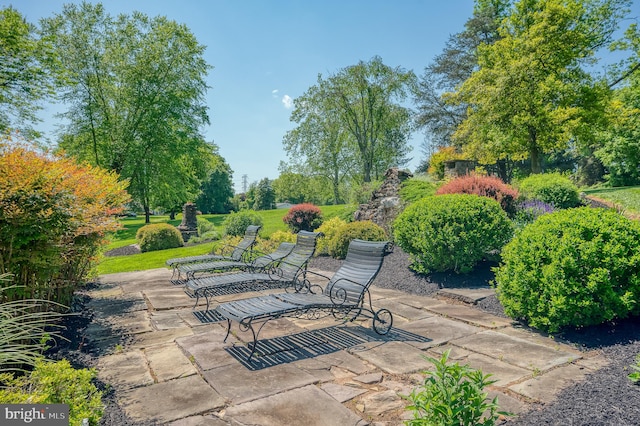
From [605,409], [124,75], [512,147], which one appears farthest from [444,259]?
[124,75]

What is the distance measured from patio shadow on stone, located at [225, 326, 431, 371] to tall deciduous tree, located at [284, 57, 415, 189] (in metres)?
25.6

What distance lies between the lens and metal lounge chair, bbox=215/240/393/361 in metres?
3.74

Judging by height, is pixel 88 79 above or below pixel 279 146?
above

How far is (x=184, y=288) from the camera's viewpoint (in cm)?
673

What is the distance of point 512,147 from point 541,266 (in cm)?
1527

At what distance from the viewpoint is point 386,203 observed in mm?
11344

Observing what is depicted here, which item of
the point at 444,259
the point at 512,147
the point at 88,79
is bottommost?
the point at 444,259

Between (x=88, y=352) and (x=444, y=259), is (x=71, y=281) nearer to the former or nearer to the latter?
Answer: (x=88, y=352)

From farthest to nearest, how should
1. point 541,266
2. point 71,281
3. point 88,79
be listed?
point 88,79
point 71,281
point 541,266

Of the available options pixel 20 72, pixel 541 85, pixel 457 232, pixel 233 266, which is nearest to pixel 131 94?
pixel 20 72

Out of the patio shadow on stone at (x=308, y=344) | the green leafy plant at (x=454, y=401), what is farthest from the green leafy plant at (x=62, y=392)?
the green leafy plant at (x=454, y=401)

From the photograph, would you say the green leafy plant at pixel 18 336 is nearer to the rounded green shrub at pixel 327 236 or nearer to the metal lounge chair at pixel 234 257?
the metal lounge chair at pixel 234 257

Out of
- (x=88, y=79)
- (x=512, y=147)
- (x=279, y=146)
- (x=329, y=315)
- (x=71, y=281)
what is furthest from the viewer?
(x=279, y=146)

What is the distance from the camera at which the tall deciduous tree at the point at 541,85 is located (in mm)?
15578
